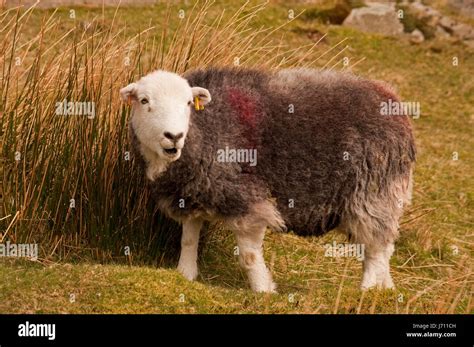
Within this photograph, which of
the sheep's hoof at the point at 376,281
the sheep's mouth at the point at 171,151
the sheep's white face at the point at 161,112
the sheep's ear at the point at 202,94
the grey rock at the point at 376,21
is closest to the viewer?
the sheep's white face at the point at 161,112

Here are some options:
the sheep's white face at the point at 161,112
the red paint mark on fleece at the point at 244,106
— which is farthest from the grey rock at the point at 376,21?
the sheep's white face at the point at 161,112

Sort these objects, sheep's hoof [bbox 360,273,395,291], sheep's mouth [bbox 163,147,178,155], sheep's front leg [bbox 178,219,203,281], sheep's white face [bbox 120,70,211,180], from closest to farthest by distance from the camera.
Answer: sheep's white face [bbox 120,70,211,180] < sheep's mouth [bbox 163,147,178,155] < sheep's front leg [bbox 178,219,203,281] < sheep's hoof [bbox 360,273,395,291]

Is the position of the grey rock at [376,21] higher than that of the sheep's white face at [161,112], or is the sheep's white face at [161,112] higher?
the grey rock at [376,21]

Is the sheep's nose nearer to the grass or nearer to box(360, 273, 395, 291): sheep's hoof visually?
the grass

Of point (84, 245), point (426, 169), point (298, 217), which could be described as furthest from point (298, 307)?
point (426, 169)

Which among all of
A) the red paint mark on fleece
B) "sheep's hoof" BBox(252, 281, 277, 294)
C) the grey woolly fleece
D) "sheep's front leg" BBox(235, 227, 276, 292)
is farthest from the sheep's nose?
"sheep's hoof" BBox(252, 281, 277, 294)

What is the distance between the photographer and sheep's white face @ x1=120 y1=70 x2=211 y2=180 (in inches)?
257

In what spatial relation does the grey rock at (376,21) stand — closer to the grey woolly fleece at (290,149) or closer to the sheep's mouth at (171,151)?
the grey woolly fleece at (290,149)

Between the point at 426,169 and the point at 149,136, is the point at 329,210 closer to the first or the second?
the point at 149,136

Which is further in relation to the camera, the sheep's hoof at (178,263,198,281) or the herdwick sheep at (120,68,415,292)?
the sheep's hoof at (178,263,198,281)

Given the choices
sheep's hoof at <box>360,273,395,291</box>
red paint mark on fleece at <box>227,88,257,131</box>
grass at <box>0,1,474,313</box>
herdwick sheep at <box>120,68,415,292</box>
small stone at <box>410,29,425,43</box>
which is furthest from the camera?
small stone at <box>410,29,425,43</box>

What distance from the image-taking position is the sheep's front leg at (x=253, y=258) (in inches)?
285

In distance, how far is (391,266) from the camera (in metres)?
8.95

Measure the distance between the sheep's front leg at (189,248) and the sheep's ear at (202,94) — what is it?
1.04 meters
